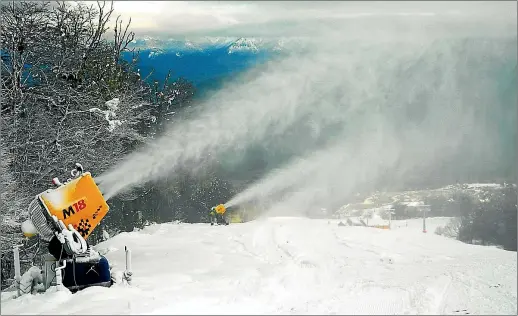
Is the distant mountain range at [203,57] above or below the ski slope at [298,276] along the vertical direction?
above

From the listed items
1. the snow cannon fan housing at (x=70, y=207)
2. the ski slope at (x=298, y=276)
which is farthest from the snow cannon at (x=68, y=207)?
the ski slope at (x=298, y=276)

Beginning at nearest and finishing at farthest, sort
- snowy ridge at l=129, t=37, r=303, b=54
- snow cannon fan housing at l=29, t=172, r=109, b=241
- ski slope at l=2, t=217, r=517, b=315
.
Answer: ski slope at l=2, t=217, r=517, b=315
snow cannon fan housing at l=29, t=172, r=109, b=241
snowy ridge at l=129, t=37, r=303, b=54

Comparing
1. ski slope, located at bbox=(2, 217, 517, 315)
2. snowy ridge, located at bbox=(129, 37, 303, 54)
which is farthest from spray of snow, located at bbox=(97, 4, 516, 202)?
ski slope, located at bbox=(2, 217, 517, 315)

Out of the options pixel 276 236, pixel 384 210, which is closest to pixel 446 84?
pixel 384 210

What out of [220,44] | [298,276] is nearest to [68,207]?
[298,276]

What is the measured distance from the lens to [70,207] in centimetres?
1107

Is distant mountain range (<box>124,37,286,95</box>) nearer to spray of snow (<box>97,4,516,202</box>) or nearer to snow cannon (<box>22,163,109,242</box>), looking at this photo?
spray of snow (<box>97,4,516,202</box>)

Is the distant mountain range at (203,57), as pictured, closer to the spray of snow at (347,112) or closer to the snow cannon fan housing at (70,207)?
the spray of snow at (347,112)

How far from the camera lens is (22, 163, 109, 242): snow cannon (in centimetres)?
1088

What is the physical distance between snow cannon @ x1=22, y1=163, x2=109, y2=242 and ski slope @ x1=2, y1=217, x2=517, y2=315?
1.50m

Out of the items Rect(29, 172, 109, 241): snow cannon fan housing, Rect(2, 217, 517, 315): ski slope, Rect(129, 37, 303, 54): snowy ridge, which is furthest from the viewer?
Rect(129, 37, 303, 54): snowy ridge

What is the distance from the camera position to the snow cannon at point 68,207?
35.7ft

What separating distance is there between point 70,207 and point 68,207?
4cm

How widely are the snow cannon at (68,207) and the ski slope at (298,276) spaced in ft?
4.93
